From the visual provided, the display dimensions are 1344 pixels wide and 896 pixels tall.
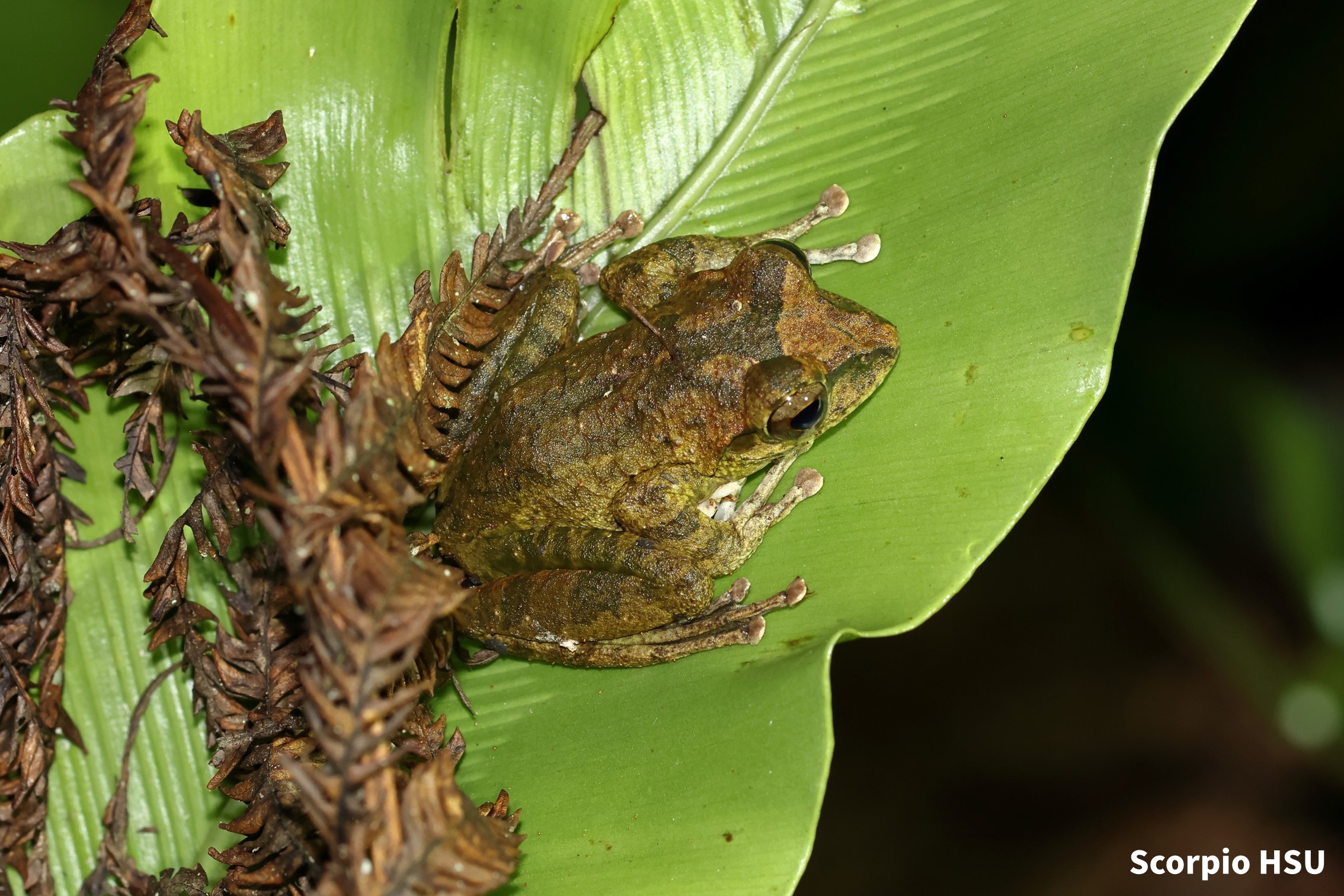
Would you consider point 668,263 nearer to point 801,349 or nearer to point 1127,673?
point 801,349

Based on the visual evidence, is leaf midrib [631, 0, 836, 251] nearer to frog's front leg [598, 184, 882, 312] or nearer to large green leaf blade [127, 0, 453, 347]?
frog's front leg [598, 184, 882, 312]

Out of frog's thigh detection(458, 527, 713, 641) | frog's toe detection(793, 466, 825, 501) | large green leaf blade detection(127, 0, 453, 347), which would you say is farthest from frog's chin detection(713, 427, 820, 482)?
large green leaf blade detection(127, 0, 453, 347)

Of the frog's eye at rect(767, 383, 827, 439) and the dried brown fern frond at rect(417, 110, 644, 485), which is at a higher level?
the dried brown fern frond at rect(417, 110, 644, 485)

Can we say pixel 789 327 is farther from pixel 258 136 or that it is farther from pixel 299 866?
pixel 299 866

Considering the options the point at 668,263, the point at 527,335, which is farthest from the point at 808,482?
the point at 527,335

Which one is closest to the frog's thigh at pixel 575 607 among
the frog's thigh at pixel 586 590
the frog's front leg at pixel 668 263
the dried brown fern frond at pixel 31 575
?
the frog's thigh at pixel 586 590

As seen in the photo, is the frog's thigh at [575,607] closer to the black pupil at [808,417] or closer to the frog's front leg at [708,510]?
the frog's front leg at [708,510]

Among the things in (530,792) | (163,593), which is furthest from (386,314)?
(530,792)
